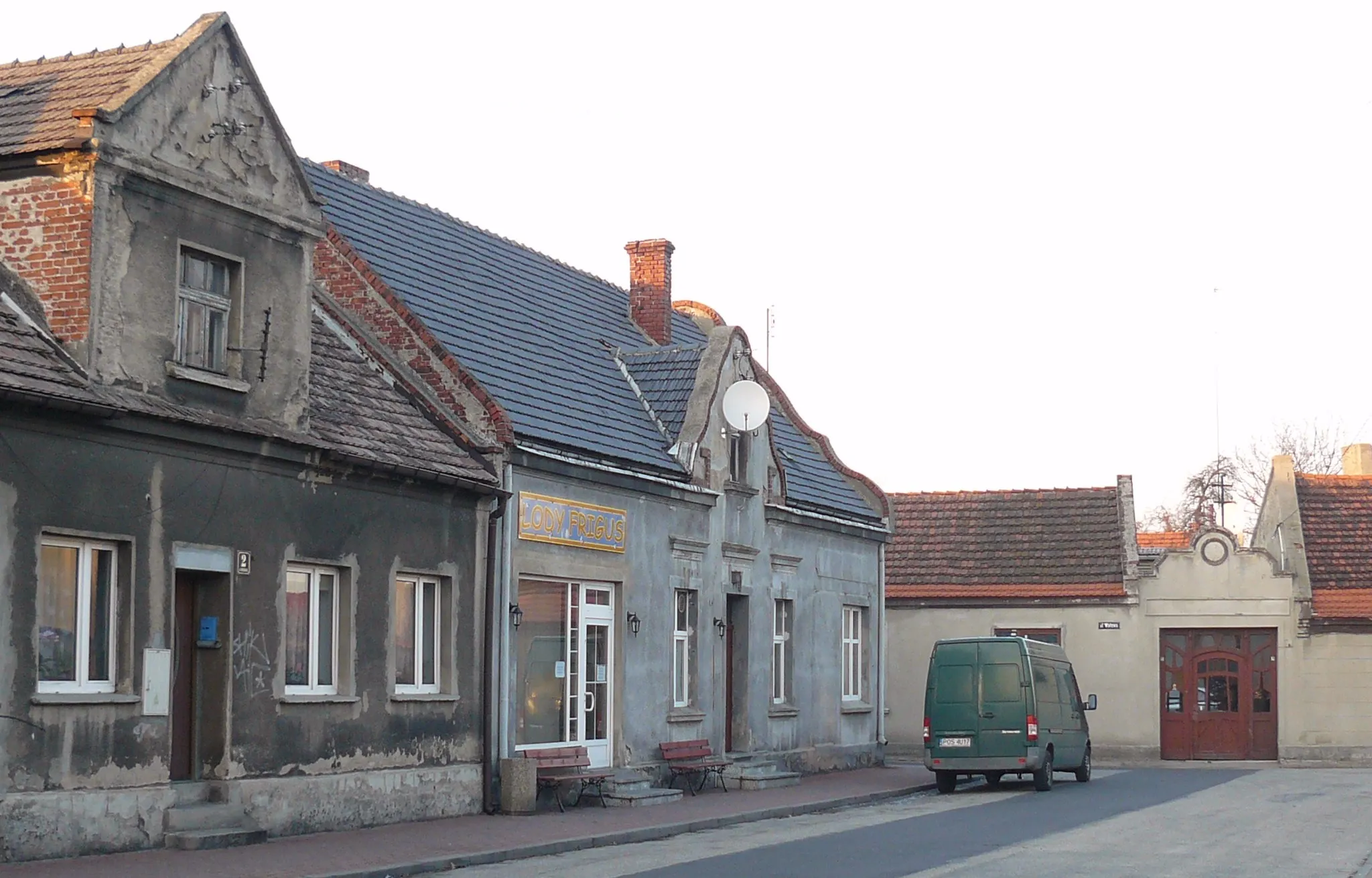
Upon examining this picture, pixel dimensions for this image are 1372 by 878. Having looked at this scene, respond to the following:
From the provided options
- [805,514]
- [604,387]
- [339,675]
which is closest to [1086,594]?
[805,514]

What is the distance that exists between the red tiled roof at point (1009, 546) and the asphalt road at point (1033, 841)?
12.5 m

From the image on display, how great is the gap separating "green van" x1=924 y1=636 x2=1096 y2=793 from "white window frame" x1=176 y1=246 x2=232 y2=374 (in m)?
13.9

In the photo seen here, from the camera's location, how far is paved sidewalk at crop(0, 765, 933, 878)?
14.1 metres

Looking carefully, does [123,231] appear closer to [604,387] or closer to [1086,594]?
[604,387]

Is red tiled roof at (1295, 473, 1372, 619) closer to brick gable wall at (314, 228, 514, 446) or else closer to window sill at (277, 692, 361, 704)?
brick gable wall at (314, 228, 514, 446)

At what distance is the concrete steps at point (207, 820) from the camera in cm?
1572

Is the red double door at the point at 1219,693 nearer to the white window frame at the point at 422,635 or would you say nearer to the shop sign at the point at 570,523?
the shop sign at the point at 570,523

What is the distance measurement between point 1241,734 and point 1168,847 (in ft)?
69.5

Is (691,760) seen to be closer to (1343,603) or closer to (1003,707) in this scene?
(1003,707)

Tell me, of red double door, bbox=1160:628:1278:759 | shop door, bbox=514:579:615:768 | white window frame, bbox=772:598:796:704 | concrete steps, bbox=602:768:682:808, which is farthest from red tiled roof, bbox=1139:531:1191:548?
shop door, bbox=514:579:615:768

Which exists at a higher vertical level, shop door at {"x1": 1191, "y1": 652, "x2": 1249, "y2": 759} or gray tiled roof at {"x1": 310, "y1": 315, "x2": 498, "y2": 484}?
gray tiled roof at {"x1": 310, "y1": 315, "x2": 498, "y2": 484}

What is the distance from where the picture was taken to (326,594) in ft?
61.5

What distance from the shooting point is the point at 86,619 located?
1522 centimetres

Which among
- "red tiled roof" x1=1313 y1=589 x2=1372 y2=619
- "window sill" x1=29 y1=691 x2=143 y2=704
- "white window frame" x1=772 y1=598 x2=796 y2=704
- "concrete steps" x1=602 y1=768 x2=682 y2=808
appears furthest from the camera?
"red tiled roof" x1=1313 y1=589 x2=1372 y2=619
